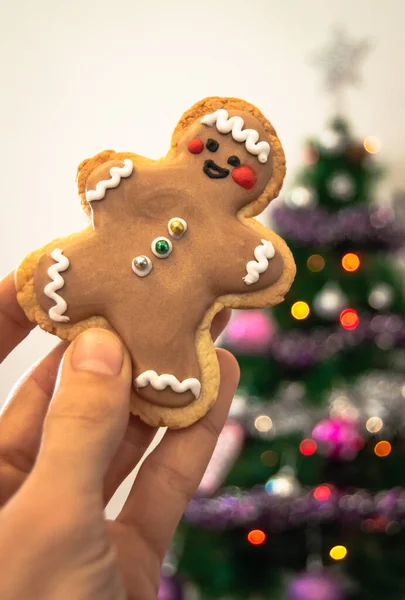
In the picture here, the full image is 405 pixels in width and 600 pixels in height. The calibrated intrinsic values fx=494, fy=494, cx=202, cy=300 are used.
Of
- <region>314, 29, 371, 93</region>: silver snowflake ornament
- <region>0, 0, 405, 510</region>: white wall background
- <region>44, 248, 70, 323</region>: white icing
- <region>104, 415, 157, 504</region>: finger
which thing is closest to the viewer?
<region>44, 248, 70, 323</region>: white icing

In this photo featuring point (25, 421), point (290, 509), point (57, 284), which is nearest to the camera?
point (57, 284)

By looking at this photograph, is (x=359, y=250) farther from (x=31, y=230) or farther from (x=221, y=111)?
(x=31, y=230)

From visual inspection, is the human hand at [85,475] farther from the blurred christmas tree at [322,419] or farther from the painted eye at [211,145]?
the blurred christmas tree at [322,419]

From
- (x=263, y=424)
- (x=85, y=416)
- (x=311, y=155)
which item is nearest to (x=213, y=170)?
(x=85, y=416)

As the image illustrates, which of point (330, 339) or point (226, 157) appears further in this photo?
point (330, 339)

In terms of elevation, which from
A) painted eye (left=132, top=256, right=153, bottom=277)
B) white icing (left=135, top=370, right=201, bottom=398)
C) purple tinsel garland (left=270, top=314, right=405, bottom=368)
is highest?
painted eye (left=132, top=256, right=153, bottom=277)

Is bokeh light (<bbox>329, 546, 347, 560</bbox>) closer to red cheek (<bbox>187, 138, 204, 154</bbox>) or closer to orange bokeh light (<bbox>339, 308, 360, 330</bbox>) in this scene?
orange bokeh light (<bbox>339, 308, 360, 330</bbox>)

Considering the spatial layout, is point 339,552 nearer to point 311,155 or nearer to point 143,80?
point 311,155

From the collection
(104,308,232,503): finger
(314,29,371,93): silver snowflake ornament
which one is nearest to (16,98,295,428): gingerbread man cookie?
(104,308,232,503): finger

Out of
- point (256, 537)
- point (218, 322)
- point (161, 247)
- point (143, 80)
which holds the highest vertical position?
point (143, 80)

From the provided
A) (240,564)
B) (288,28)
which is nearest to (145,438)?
(240,564)
